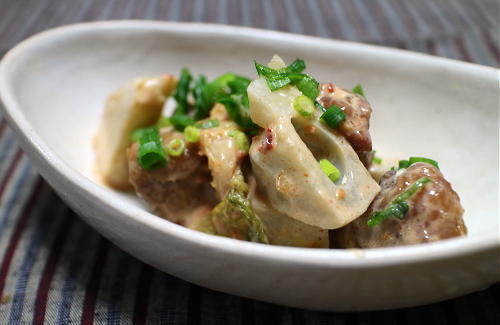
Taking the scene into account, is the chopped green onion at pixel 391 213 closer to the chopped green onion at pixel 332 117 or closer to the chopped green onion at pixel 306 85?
the chopped green onion at pixel 332 117

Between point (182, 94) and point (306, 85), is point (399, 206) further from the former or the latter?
point (182, 94)

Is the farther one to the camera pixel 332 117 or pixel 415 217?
pixel 332 117

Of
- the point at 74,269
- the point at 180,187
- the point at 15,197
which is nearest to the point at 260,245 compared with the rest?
the point at 180,187

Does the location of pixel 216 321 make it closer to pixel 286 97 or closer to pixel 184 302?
pixel 184 302

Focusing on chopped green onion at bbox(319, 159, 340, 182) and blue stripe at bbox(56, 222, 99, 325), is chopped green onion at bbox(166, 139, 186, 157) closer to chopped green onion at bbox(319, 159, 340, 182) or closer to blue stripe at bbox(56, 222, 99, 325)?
blue stripe at bbox(56, 222, 99, 325)

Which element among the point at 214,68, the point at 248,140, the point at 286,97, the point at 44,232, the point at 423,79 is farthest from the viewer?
the point at 214,68

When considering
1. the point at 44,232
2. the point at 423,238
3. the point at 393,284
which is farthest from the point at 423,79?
the point at 44,232

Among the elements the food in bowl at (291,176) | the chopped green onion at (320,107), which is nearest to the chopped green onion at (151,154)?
the food in bowl at (291,176)
